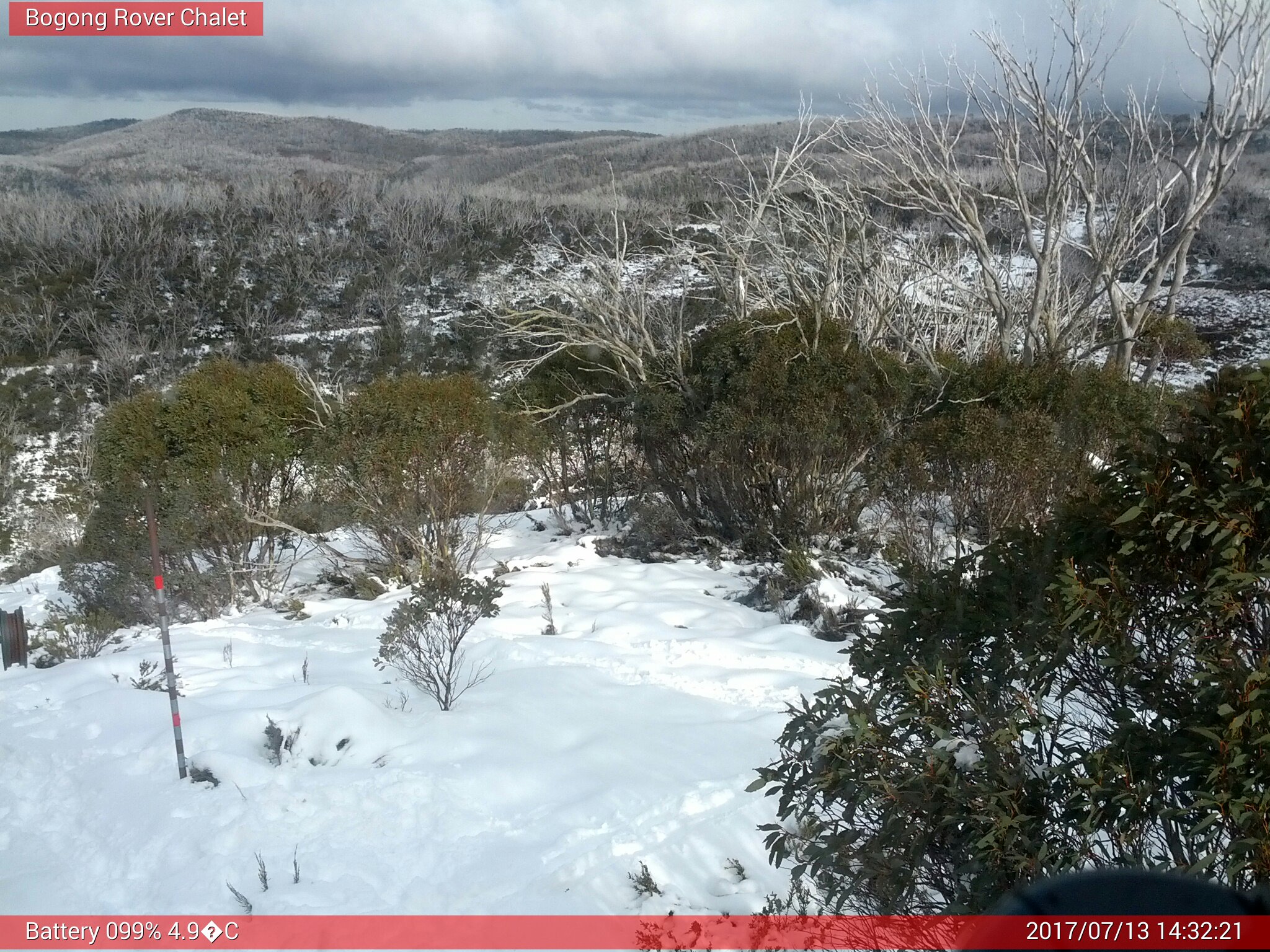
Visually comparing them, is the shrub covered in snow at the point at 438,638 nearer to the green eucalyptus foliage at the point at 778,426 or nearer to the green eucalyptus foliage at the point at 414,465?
the green eucalyptus foliage at the point at 414,465

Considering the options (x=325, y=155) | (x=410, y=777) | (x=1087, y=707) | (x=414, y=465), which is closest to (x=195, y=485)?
(x=414, y=465)

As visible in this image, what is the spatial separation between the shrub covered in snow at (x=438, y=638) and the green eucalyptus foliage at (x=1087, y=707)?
3.20 meters

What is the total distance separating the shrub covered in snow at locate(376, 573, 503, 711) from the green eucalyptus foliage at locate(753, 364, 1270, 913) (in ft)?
10.5

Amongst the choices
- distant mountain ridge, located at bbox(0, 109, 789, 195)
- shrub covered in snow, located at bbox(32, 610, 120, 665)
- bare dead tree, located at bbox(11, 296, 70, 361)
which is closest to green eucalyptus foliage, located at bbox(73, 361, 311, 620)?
shrub covered in snow, located at bbox(32, 610, 120, 665)

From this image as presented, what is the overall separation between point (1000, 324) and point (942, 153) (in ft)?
6.52

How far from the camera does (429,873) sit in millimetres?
3541

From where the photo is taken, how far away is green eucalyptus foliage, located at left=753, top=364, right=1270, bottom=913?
1.79m

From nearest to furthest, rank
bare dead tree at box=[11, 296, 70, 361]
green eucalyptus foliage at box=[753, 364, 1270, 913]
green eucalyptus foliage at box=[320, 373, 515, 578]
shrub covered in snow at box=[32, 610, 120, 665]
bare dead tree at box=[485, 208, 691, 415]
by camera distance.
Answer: green eucalyptus foliage at box=[753, 364, 1270, 913]
shrub covered in snow at box=[32, 610, 120, 665]
green eucalyptus foliage at box=[320, 373, 515, 578]
bare dead tree at box=[485, 208, 691, 415]
bare dead tree at box=[11, 296, 70, 361]

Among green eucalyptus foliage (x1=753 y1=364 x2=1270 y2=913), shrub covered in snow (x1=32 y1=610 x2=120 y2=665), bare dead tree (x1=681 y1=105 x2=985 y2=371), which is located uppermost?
bare dead tree (x1=681 y1=105 x2=985 y2=371)

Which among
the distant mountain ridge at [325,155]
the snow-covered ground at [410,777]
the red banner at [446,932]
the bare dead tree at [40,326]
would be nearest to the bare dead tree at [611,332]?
the snow-covered ground at [410,777]

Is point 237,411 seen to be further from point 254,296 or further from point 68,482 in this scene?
point 254,296

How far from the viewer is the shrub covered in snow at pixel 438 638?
5199 millimetres

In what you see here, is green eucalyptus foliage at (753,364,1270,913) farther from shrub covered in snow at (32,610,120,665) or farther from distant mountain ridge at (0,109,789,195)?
distant mountain ridge at (0,109,789,195)

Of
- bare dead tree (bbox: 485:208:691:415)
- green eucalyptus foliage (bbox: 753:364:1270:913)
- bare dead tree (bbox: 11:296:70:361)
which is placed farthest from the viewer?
bare dead tree (bbox: 11:296:70:361)
